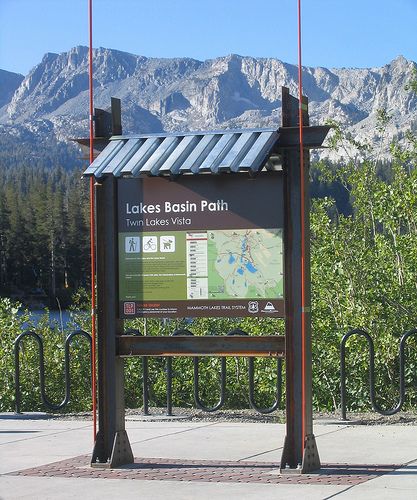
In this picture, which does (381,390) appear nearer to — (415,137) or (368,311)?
(368,311)

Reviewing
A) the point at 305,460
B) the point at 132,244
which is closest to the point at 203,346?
the point at 132,244

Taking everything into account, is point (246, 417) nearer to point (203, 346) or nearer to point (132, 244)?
point (203, 346)

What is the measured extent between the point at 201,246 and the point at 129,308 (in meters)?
0.76

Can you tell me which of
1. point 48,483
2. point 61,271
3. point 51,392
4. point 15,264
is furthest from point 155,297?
point 15,264

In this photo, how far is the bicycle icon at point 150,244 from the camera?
8180 mm

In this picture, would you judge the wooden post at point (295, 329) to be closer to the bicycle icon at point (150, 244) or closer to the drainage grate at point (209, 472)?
the drainage grate at point (209, 472)

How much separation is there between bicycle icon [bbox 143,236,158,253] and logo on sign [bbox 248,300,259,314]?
0.90 metres

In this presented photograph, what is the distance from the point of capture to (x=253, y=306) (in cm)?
789

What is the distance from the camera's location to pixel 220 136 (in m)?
8.09

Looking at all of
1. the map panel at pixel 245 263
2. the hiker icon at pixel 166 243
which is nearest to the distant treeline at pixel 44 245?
the hiker icon at pixel 166 243

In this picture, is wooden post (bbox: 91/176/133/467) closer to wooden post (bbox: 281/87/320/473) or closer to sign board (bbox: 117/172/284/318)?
sign board (bbox: 117/172/284/318)

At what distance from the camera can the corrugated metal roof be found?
7648 millimetres

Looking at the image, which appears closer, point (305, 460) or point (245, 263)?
point (305, 460)

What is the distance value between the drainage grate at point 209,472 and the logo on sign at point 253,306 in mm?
1211
